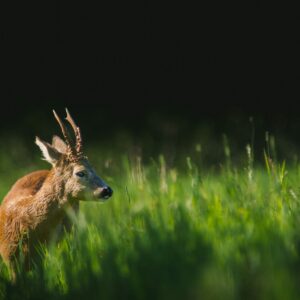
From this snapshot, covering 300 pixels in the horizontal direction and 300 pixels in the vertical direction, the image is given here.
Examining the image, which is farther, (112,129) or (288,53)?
(288,53)

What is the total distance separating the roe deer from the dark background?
324 inches

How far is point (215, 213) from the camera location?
4566 mm

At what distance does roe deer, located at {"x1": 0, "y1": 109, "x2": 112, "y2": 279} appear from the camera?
5863 mm

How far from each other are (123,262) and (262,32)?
536 inches

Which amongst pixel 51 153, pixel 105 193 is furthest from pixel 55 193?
pixel 105 193

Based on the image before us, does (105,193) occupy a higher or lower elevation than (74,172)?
lower

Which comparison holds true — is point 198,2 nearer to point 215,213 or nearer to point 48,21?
point 48,21

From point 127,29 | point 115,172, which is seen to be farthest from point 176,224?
point 127,29

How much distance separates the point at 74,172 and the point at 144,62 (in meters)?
10.9

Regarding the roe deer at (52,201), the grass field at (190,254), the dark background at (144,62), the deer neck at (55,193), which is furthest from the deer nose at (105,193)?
the dark background at (144,62)

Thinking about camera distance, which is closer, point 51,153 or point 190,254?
point 190,254

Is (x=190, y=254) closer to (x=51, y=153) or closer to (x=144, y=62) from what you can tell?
(x=51, y=153)

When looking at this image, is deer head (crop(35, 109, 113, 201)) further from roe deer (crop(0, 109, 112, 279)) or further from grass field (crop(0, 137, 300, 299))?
grass field (crop(0, 137, 300, 299))

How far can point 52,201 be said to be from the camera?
596 centimetres
